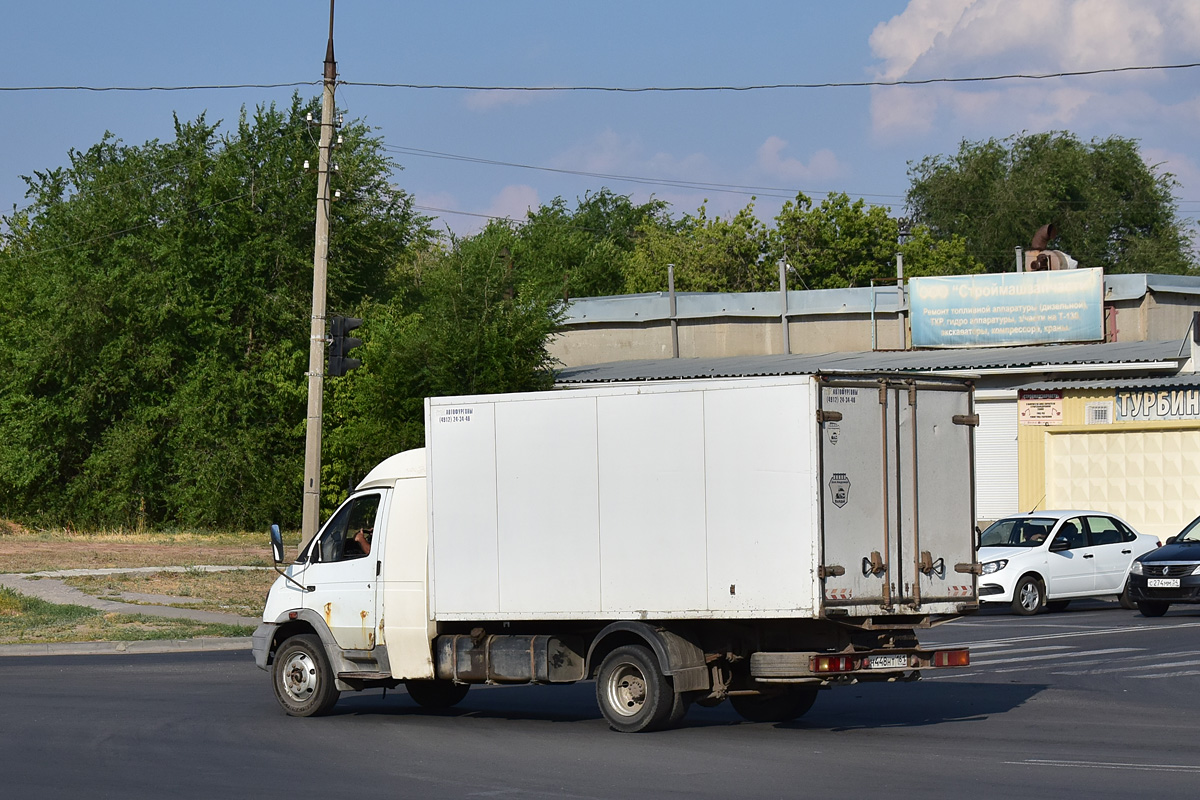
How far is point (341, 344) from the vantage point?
69.2 feet

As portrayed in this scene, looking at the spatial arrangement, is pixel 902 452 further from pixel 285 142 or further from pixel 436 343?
pixel 285 142

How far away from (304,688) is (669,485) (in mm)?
3980

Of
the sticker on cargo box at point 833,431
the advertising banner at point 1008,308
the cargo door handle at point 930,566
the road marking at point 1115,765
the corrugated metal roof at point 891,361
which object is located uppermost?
the advertising banner at point 1008,308

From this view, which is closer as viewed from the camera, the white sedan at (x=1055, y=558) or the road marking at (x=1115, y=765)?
the road marking at (x=1115, y=765)

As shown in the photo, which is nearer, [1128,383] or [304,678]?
[304,678]

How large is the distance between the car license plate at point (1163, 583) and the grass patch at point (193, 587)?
1372 cm

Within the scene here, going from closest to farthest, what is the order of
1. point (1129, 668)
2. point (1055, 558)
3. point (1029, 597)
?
point (1129, 668) → point (1029, 597) → point (1055, 558)

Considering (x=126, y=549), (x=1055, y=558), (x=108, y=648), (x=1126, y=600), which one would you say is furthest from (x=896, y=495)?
(x=126, y=549)

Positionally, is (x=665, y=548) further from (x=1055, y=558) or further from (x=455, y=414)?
(x=1055, y=558)

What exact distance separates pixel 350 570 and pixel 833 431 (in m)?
4.48

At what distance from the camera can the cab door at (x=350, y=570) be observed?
12.3 metres

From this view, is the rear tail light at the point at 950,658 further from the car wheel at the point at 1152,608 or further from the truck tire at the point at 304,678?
the car wheel at the point at 1152,608

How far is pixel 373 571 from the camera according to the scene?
1239 centimetres

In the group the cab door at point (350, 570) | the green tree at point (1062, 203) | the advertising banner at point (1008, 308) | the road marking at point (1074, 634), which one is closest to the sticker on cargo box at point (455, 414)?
the cab door at point (350, 570)
